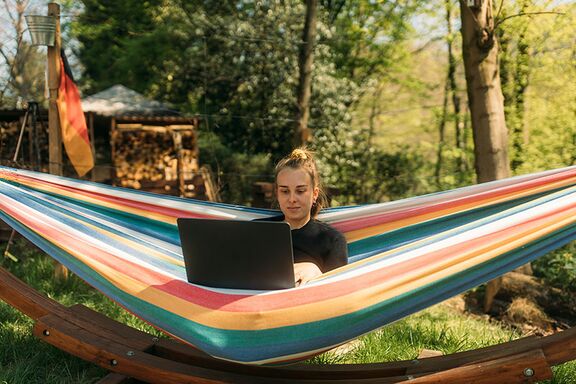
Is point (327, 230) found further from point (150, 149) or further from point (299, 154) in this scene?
point (150, 149)

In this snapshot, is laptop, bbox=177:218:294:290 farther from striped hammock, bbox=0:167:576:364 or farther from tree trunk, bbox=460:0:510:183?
tree trunk, bbox=460:0:510:183

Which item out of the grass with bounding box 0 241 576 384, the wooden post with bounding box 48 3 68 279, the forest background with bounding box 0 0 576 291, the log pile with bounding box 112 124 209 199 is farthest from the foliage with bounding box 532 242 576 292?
the log pile with bounding box 112 124 209 199

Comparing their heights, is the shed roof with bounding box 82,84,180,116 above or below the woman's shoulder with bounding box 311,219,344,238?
above

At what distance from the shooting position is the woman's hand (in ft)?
6.34

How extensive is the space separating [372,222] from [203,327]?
34.3 inches

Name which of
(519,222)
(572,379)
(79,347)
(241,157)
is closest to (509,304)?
(572,379)

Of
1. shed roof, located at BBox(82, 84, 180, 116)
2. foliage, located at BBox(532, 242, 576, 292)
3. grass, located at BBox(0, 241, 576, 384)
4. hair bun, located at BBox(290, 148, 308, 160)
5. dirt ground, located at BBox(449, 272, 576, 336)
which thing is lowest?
dirt ground, located at BBox(449, 272, 576, 336)

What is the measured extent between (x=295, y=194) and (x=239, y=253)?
0.49 m

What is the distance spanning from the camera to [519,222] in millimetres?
1672

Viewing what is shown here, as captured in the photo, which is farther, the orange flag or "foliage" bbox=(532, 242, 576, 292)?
"foliage" bbox=(532, 242, 576, 292)

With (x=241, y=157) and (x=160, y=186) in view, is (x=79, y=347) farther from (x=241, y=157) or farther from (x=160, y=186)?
(x=241, y=157)

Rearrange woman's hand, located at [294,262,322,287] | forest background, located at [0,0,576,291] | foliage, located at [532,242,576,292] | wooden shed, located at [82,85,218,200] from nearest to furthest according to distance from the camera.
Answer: woman's hand, located at [294,262,322,287], foliage, located at [532,242,576,292], wooden shed, located at [82,85,218,200], forest background, located at [0,0,576,291]

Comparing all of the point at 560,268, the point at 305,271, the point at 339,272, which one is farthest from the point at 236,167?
the point at 339,272

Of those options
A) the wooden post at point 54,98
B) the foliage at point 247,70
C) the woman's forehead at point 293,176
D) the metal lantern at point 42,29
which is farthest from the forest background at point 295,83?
the woman's forehead at point 293,176
